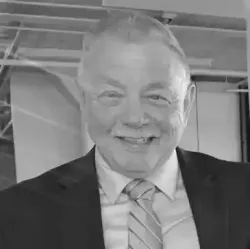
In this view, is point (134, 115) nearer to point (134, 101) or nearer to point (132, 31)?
point (134, 101)

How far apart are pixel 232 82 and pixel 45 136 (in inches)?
54.7

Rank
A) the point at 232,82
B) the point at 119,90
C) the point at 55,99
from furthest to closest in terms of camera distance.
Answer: the point at 232,82 < the point at 55,99 < the point at 119,90

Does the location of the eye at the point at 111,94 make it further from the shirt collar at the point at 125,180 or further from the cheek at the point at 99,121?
the shirt collar at the point at 125,180

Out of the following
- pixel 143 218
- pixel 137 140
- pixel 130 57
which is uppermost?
pixel 130 57

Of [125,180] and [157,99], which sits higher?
[157,99]

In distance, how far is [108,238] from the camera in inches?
28.4

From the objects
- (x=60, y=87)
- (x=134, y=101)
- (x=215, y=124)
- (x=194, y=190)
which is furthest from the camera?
(x=215, y=124)

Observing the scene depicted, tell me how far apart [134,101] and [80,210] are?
20 centimetres

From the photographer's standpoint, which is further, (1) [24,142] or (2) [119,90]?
(1) [24,142]

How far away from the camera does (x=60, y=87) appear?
9.09ft

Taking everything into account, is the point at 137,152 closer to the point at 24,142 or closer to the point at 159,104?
the point at 159,104

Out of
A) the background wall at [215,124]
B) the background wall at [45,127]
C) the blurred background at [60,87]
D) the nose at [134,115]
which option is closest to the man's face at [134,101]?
the nose at [134,115]

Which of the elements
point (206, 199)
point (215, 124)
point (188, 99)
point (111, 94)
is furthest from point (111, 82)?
point (215, 124)

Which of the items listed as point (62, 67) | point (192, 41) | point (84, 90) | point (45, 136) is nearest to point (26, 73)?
point (62, 67)
